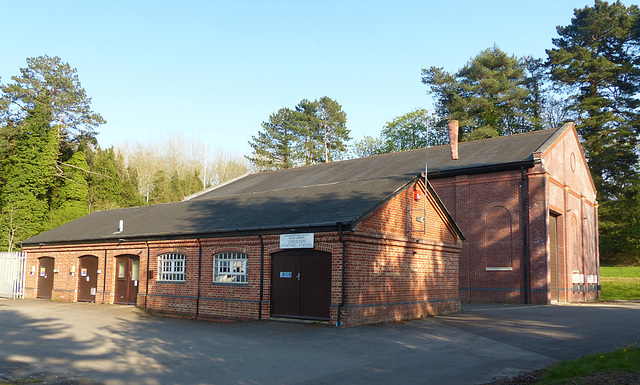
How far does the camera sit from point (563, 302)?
2642 cm

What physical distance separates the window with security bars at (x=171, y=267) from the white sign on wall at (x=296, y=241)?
16.6 feet

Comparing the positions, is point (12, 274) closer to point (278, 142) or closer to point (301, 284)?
point (301, 284)

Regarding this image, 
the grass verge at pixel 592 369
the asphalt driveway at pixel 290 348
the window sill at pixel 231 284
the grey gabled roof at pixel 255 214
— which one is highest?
the grey gabled roof at pixel 255 214

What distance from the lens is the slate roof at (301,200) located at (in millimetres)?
16719

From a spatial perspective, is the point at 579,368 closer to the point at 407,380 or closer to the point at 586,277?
the point at 407,380

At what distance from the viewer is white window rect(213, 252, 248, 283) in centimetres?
1748

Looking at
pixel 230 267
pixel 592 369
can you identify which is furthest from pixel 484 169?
pixel 592 369

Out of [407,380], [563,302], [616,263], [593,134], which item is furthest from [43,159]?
[616,263]

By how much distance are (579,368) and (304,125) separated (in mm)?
55387

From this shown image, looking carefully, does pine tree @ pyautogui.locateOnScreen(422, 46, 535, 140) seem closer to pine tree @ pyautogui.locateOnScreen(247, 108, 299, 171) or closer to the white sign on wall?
pine tree @ pyautogui.locateOnScreen(247, 108, 299, 171)

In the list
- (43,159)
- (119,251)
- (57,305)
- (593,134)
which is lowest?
(57,305)

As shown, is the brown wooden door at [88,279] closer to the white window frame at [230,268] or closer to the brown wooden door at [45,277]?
the brown wooden door at [45,277]

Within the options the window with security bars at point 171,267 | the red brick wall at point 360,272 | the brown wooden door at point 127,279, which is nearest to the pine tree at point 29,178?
the brown wooden door at point 127,279

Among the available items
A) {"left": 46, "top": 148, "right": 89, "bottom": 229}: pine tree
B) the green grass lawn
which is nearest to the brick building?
the green grass lawn
